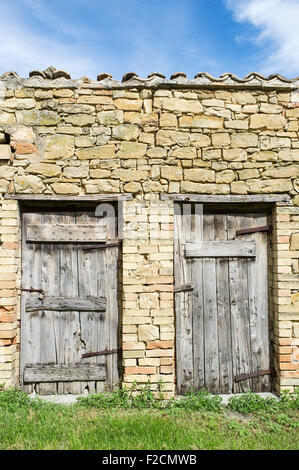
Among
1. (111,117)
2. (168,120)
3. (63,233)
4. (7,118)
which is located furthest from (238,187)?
(7,118)

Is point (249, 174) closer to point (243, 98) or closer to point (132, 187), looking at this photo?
point (243, 98)

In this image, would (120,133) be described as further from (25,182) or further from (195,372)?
(195,372)

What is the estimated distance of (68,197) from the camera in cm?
411

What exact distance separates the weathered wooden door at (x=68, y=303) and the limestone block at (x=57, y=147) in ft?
2.24

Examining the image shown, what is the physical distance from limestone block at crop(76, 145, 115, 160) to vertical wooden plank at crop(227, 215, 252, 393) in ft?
5.41

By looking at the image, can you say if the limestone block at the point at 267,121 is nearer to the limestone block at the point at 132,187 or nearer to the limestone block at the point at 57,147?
the limestone block at the point at 132,187

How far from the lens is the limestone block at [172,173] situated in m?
4.16

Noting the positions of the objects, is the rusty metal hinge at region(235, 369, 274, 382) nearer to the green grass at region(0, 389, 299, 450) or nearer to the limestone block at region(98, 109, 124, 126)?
the green grass at region(0, 389, 299, 450)

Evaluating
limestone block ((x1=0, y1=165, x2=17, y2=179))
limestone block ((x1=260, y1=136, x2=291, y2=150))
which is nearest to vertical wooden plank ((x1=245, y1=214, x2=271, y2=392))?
limestone block ((x1=260, y1=136, x2=291, y2=150))

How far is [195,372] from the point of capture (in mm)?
4207

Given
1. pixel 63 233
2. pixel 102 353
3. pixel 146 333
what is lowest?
pixel 102 353

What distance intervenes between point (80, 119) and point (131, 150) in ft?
2.35
